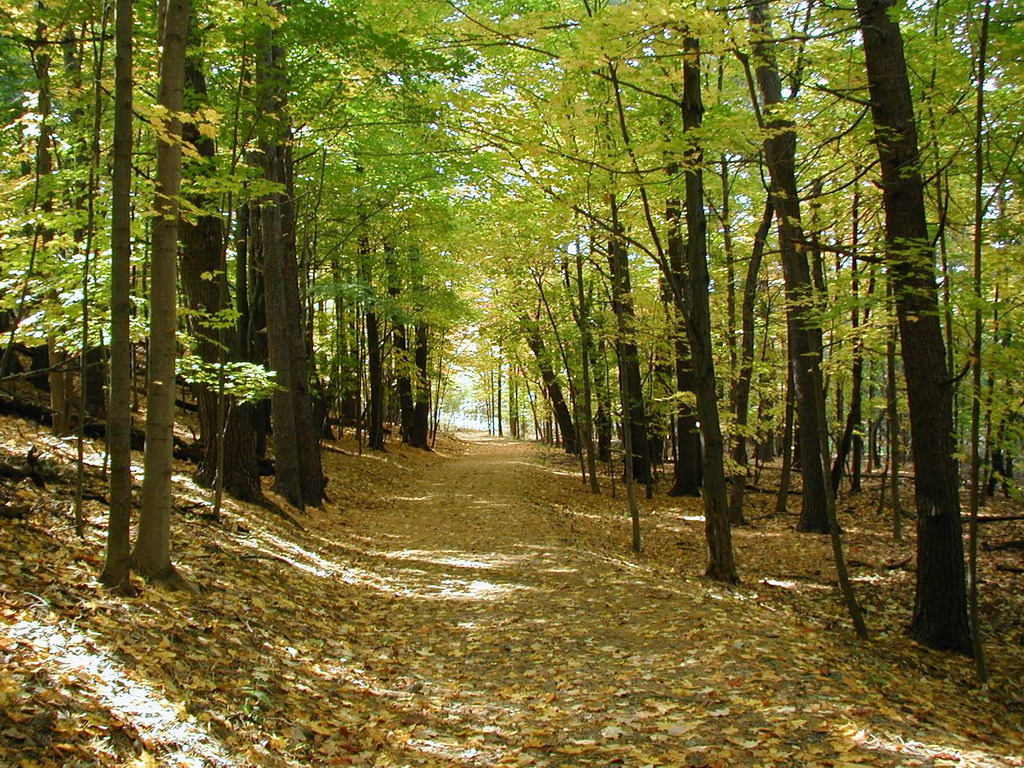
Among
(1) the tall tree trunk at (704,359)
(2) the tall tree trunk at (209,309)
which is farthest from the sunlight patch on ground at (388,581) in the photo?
(1) the tall tree trunk at (704,359)

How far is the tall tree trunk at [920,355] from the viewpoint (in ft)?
21.1

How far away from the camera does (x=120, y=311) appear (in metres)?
4.59

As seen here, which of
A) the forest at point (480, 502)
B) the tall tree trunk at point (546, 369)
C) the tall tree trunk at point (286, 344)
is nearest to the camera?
the forest at point (480, 502)

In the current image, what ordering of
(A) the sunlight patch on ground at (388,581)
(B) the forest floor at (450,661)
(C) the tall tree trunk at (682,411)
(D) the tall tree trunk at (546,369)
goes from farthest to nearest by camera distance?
(D) the tall tree trunk at (546,369)
(C) the tall tree trunk at (682,411)
(A) the sunlight patch on ground at (388,581)
(B) the forest floor at (450,661)

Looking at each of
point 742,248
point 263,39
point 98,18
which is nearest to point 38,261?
point 98,18

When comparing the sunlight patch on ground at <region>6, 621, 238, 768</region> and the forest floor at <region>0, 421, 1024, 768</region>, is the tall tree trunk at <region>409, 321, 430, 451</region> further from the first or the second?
the sunlight patch on ground at <region>6, 621, 238, 768</region>

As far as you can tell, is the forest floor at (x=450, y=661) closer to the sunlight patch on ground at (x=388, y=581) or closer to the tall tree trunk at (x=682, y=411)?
the sunlight patch on ground at (x=388, y=581)

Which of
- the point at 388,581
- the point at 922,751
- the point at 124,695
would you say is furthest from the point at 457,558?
the point at 922,751

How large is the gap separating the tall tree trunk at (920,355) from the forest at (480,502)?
35mm

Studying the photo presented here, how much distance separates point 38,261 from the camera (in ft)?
20.8

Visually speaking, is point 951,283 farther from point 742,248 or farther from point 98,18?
point 742,248

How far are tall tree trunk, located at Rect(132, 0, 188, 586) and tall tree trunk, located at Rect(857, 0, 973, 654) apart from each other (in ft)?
20.2

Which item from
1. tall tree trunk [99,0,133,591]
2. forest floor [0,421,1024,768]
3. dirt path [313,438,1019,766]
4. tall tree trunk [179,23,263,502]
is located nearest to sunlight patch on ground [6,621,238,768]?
forest floor [0,421,1024,768]

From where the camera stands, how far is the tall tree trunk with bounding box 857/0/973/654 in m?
6.43
